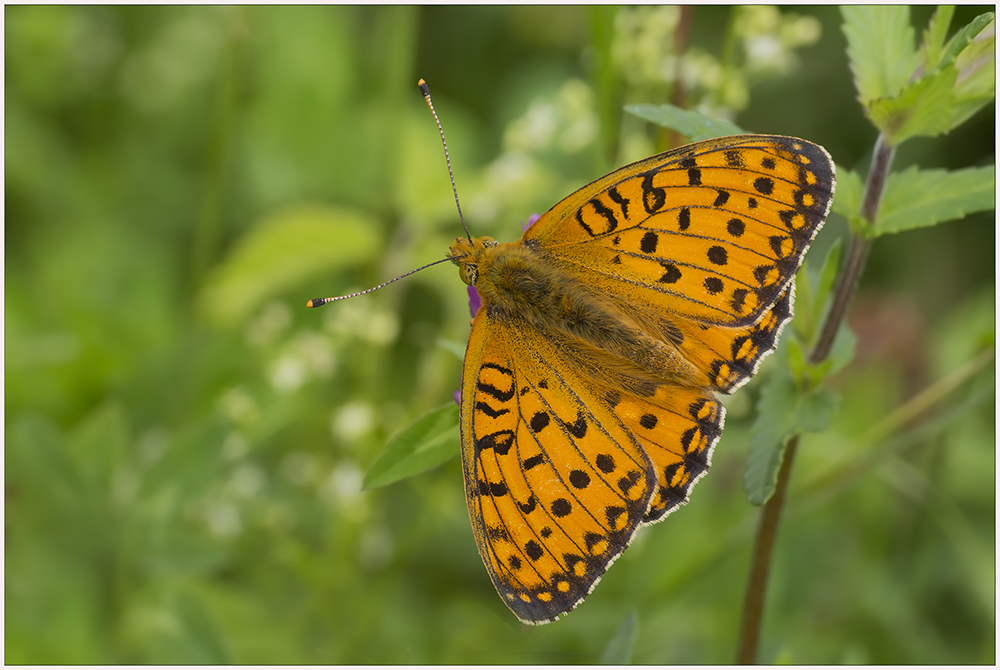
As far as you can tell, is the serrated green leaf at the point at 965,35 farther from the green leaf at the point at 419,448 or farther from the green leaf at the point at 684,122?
the green leaf at the point at 419,448

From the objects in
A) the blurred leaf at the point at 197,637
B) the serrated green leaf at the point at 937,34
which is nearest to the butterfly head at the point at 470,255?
the serrated green leaf at the point at 937,34

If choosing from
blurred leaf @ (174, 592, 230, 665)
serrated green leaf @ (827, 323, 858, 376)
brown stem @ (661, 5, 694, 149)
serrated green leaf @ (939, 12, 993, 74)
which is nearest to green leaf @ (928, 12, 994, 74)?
serrated green leaf @ (939, 12, 993, 74)

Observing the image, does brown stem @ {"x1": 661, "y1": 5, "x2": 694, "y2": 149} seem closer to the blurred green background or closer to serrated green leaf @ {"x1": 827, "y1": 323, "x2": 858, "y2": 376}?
the blurred green background

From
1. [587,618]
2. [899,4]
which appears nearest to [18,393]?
[587,618]

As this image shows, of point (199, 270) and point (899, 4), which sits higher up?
point (899, 4)

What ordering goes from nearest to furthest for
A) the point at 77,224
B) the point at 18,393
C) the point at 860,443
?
1. the point at 860,443
2. the point at 18,393
3. the point at 77,224

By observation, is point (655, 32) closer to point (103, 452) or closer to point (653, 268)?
point (653, 268)
